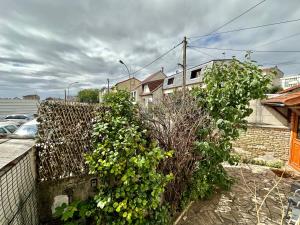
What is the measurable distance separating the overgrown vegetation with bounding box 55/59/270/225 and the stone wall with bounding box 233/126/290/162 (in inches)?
172

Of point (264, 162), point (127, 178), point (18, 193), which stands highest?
point (127, 178)

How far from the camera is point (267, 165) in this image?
7.40 meters

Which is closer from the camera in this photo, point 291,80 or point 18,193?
point 18,193

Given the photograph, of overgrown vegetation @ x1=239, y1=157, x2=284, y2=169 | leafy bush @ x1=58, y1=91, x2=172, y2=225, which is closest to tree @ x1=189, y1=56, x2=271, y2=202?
leafy bush @ x1=58, y1=91, x2=172, y2=225

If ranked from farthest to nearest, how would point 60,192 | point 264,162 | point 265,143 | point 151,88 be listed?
point 151,88, point 265,143, point 264,162, point 60,192

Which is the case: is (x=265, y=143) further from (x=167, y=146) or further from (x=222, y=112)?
(x=167, y=146)

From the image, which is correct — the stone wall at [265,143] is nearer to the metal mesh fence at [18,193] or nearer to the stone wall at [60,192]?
the stone wall at [60,192]

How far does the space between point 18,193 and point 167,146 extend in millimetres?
2618

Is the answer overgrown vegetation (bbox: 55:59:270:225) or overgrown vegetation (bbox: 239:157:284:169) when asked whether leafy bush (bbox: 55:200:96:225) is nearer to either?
overgrown vegetation (bbox: 55:59:270:225)

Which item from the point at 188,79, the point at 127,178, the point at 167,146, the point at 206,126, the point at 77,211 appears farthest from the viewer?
the point at 188,79

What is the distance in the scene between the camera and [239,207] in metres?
4.14

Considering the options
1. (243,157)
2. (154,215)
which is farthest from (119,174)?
(243,157)

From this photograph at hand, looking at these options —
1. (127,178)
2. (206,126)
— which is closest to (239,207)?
(206,126)

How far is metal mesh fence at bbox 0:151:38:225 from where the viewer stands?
2115 millimetres
